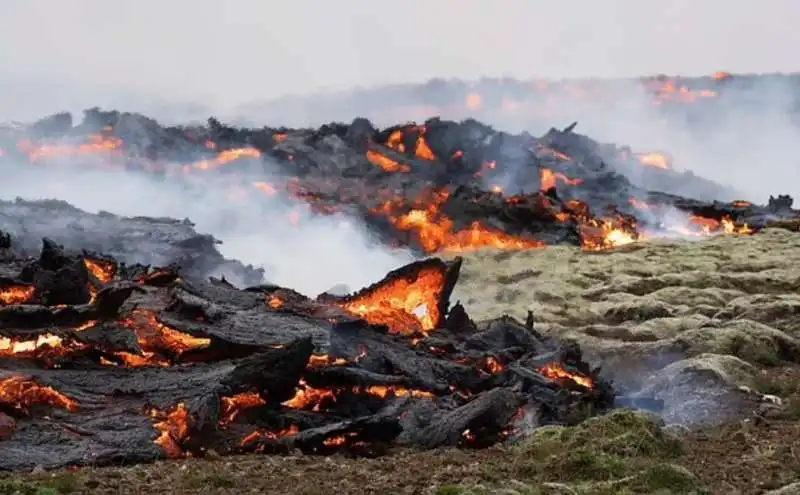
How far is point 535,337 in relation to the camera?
17.2 metres

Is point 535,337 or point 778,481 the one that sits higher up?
point 778,481

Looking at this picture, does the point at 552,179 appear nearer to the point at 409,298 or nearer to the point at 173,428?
the point at 409,298

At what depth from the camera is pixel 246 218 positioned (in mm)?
34531

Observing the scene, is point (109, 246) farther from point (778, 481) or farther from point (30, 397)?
point (778, 481)

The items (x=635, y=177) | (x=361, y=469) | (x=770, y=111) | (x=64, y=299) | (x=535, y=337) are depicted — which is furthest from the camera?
(x=770, y=111)

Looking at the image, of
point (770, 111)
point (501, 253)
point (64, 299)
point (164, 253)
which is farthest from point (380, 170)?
point (770, 111)

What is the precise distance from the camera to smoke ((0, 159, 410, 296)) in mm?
29453

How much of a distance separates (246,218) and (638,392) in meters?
21.8

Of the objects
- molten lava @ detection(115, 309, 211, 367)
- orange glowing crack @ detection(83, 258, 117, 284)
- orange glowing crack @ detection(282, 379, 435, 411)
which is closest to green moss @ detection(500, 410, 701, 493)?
orange glowing crack @ detection(282, 379, 435, 411)

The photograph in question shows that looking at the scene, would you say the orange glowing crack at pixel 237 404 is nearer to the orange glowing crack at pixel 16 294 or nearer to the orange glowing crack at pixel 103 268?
the orange glowing crack at pixel 16 294

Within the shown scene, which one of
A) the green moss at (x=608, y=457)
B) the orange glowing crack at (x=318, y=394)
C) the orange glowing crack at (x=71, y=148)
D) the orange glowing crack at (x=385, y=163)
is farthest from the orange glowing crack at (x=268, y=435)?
the orange glowing crack at (x=71, y=148)

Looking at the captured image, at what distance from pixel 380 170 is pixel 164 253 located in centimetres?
1856

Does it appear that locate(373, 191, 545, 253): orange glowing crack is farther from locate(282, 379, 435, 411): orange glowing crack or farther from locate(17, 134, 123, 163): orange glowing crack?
locate(282, 379, 435, 411): orange glowing crack

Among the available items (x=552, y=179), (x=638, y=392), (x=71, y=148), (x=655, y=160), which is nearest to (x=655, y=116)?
(x=655, y=160)
